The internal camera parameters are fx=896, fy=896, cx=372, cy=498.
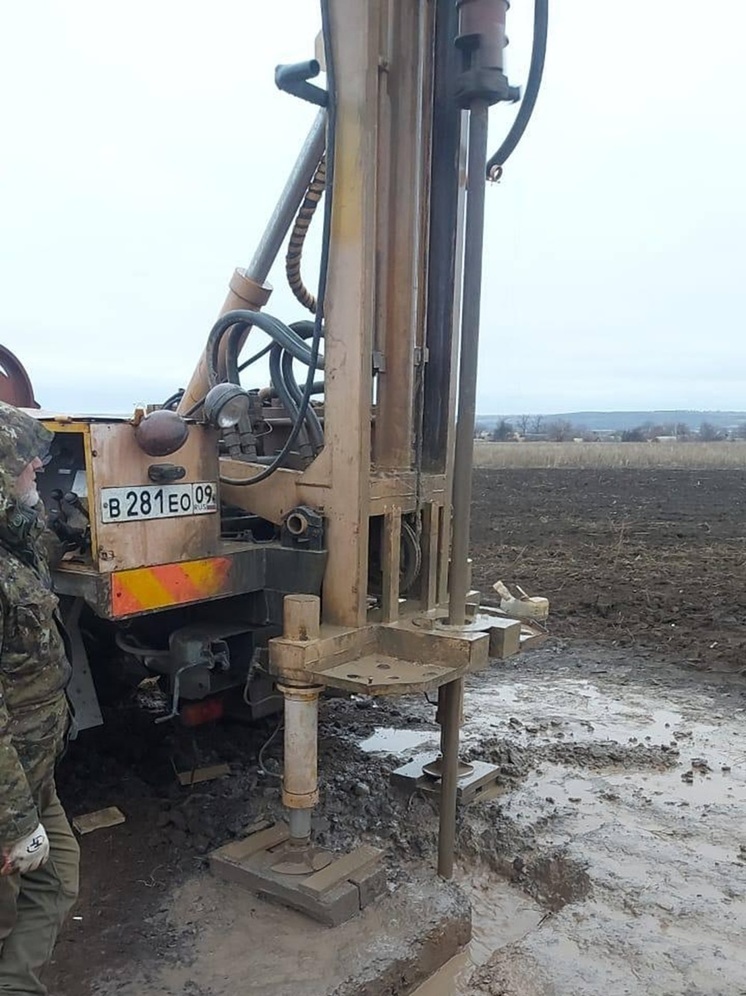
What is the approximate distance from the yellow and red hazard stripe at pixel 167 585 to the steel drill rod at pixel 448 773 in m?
0.89

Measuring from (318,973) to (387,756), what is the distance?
1.94 meters

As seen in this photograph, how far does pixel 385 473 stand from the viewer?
3330 millimetres

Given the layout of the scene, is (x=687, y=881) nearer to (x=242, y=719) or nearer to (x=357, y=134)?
(x=242, y=719)

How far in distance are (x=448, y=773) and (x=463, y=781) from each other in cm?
97

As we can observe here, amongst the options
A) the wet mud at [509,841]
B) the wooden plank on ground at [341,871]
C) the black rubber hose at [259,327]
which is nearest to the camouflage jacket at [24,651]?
the wet mud at [509,841]

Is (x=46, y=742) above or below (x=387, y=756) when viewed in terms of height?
above

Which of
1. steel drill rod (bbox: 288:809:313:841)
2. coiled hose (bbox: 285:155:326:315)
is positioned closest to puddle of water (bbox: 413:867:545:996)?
steel drill rod (bbox: 288:809:313:841)

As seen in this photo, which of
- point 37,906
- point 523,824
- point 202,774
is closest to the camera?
point 37,906

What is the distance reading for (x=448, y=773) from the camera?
10.4 ft

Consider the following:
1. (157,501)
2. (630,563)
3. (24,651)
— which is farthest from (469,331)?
(630,563)

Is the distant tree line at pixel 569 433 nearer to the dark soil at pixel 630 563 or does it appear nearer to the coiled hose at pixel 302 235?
the dark soil at pixel 630 563

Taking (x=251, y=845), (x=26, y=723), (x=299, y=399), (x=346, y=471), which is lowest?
(x=251, y=845)

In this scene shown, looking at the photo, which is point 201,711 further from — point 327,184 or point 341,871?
point 327,184

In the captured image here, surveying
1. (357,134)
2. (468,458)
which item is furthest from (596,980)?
(357,134)
